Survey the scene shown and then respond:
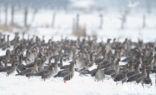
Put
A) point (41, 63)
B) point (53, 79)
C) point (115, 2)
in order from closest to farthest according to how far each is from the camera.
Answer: point (53, 79), point (41, 63), point (115, 2)

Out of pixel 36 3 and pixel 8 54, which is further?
pixel 36 3

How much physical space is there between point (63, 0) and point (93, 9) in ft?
35.0

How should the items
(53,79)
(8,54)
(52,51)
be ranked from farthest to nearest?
(52,51) < (8,54) < (53,79)

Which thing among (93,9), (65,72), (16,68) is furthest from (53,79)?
(93,9)

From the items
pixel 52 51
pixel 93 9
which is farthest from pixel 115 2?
pixel 52 51

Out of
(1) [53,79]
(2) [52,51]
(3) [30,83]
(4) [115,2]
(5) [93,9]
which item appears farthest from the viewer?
(4) [115,2]

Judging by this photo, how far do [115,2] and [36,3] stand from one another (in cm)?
2770

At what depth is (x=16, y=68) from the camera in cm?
972

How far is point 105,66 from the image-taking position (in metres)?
11.1

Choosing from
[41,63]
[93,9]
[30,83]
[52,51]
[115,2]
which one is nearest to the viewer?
[30,83]

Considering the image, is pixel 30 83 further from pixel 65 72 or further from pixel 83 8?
pixel 83 8

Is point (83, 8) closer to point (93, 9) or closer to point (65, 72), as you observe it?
point (93, 9)

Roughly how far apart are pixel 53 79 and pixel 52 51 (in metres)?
3.35

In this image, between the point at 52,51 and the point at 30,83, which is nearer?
the point at 30,83
